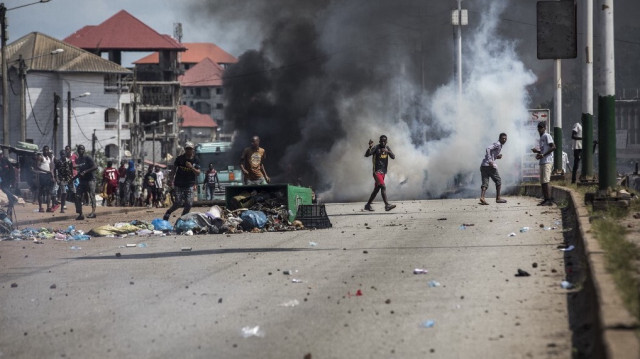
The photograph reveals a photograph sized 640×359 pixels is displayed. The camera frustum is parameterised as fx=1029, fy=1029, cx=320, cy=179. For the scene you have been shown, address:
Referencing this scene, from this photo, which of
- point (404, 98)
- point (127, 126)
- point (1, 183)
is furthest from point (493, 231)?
point (127, 126)

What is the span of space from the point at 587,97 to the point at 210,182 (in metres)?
17.3

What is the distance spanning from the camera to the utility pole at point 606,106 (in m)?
14.5

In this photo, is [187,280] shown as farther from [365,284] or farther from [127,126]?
[127,126]

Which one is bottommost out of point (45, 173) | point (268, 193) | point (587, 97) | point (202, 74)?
point (268, 193)

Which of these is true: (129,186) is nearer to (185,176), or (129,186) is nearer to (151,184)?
(151,184)

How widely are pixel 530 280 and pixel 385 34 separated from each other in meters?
33.5

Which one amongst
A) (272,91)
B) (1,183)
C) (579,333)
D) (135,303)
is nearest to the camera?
(579,333)

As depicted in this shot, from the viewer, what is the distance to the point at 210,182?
121 feet

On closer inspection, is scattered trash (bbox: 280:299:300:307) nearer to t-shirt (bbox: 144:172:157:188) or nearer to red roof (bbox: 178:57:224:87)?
t-shirt (bbox: 144:172:157:188)

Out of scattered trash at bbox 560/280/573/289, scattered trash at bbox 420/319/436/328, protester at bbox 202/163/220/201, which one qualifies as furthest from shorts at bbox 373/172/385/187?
protester at bbox 202/163/220/201

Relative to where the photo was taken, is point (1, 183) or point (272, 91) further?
point (272, 91)

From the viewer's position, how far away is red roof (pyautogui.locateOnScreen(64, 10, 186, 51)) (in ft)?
307

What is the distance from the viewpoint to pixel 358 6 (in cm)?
4162

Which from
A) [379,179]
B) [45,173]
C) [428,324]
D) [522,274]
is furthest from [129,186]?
[428,324]
